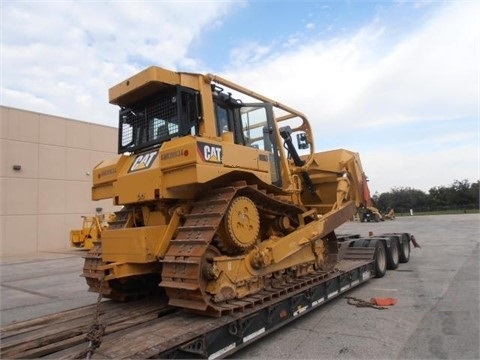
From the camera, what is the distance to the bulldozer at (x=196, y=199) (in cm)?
501

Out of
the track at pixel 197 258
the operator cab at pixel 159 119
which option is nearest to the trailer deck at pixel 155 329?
the track at pixel 197 258

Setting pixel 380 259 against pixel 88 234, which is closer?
pixel 380 259

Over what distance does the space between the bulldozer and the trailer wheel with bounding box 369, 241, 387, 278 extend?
3.47 m

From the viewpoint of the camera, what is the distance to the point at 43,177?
24422 mm

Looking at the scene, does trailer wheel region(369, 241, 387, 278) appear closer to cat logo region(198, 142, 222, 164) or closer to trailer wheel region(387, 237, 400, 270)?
trailer wheel region(387, 237, 400, 270)

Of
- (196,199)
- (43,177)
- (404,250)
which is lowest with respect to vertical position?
(404,250)

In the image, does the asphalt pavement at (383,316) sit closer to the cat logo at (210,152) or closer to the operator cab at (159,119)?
the cat logo at (210,152)

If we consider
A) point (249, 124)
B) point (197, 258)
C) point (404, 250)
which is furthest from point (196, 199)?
point (404, 250)

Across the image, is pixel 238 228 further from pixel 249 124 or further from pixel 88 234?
pixel 88 234

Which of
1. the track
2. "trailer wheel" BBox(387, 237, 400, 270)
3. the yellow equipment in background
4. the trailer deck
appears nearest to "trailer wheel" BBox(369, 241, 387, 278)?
"trailer wheel" BBox(387, 237, 400, 270)

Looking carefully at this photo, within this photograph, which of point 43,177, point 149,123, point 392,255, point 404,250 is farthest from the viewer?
point 43,177

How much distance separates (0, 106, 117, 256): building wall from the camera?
22828 mm

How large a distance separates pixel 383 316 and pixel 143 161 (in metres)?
4.50

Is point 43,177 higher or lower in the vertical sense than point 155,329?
higher
